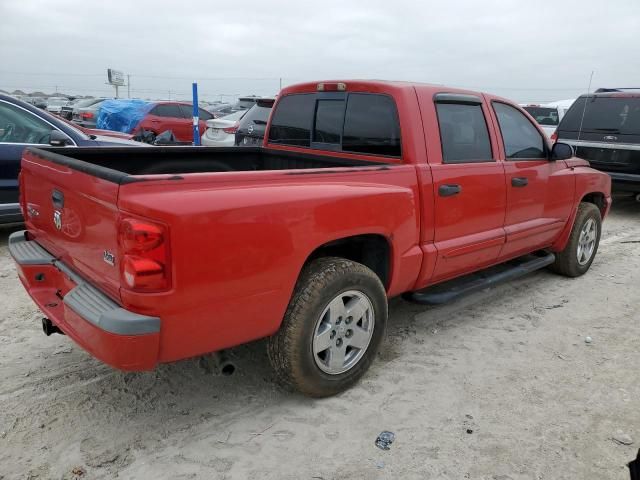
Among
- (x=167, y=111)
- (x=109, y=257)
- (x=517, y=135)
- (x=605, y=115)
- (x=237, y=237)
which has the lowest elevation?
(x=109, y=257)

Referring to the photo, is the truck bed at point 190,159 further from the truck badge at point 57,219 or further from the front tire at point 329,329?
the front tire at point 329,329

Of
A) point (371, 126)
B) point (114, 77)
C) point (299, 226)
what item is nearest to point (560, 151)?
point (371, 126)

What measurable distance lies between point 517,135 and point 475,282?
1.29 m

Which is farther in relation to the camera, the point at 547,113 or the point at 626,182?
the point at 547,113

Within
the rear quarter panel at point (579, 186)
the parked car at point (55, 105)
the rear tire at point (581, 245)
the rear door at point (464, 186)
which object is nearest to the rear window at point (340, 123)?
the rear door at point (464, 186)

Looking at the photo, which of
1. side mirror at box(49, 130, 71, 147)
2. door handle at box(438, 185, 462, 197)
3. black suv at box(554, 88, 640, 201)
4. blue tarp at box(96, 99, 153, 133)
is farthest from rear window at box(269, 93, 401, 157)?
blue tarp at box(96, 99, 153, 133)

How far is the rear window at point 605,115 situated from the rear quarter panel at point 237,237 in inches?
273

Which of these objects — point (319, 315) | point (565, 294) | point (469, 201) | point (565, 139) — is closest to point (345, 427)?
point (319, 315)

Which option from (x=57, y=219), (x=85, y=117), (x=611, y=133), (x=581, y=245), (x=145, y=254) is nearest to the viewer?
(x=145, y=254)

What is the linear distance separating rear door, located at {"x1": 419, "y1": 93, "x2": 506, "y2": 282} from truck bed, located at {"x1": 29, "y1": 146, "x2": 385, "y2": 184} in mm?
450

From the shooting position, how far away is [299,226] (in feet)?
8.50

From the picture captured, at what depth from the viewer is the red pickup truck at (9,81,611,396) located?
223 cm

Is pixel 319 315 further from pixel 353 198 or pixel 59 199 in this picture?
pixel 59 199

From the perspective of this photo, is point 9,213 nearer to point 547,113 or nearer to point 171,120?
point 171,120
